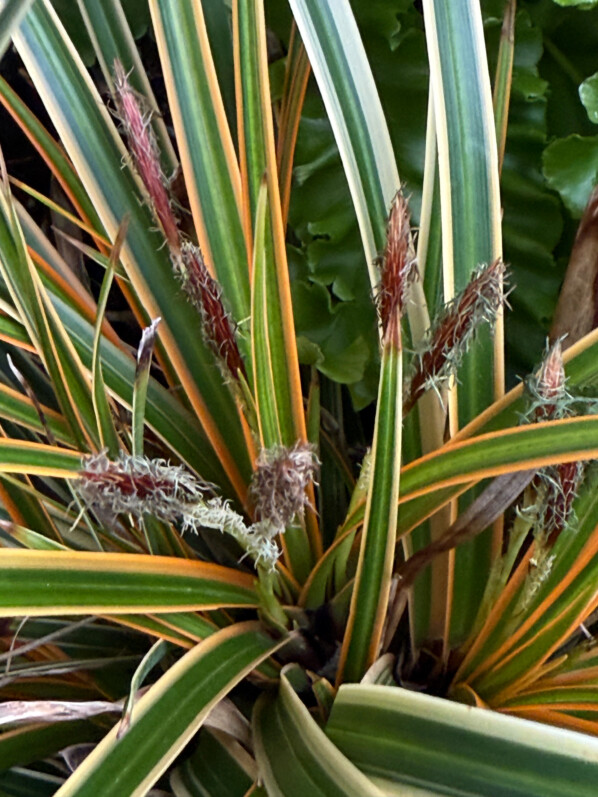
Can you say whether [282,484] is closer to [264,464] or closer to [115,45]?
[264,464]

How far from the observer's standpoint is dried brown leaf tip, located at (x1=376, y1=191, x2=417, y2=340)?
31 centimetres

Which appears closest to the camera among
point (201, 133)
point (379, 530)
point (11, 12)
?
point (11, 12)

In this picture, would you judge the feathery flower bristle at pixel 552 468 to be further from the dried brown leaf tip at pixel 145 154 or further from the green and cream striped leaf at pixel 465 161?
the dried brown leaf tip at pixel 145 154

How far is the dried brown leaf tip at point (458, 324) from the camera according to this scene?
14.1 inches

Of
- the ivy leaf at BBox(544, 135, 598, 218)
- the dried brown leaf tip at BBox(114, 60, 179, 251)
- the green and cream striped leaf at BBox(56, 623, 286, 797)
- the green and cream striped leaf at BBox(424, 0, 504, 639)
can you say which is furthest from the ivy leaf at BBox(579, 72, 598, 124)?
the green and cream striped leaf at BBox(56, 623, 286, 797)

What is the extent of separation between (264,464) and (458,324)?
0.13 m

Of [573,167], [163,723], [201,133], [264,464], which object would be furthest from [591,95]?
[163,723]

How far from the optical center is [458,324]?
367mm

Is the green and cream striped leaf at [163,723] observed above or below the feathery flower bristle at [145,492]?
below

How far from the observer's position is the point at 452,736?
1.23 feet

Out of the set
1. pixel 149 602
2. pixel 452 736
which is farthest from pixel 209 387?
pixel 452 736

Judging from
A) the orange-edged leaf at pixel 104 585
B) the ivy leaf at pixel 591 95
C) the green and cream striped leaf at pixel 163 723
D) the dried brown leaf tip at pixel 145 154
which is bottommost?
the green and cream striped leaf at pixel 163 723

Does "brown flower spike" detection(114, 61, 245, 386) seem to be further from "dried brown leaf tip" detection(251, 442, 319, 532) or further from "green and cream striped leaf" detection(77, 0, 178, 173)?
"green and cream striped leaf" detection(77, 0, 178, 173)

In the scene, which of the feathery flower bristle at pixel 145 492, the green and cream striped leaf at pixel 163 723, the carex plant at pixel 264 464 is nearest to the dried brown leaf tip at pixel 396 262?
the carex plant at pixel 264 464
